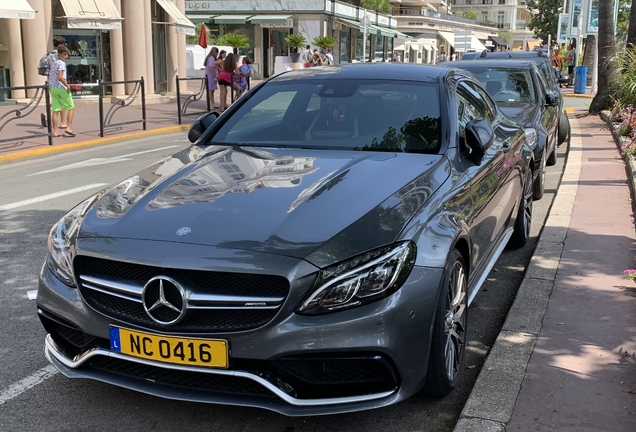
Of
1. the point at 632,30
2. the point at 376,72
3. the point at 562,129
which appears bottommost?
the point at 562,129

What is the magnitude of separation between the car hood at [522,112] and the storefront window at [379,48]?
58415 mm

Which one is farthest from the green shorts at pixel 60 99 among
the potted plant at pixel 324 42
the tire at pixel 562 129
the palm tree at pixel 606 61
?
the potted plant at pixel 324 42

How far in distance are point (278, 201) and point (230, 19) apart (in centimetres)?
4694

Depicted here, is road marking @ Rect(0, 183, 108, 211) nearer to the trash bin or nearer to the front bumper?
the front bumper

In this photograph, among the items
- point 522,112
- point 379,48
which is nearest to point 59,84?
point 522,112

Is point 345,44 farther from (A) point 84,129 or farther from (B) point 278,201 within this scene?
(B) point 278,201

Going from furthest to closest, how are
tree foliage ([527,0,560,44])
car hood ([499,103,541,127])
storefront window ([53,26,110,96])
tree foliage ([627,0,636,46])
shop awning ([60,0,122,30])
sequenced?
tree foliage ([527,0,560,44])
storefront window ([53,26,110,96])
shop awning ([60,0,122,30])
tree foliage ([627,0,636,46])
car hood ([499,103,541,127])

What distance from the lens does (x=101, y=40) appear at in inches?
934

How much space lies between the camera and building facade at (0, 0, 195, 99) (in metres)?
20.6

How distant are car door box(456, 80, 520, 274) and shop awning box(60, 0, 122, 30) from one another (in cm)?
1797

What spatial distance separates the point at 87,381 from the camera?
153 inches

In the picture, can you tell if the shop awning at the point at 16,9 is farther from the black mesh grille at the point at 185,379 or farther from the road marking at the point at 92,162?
the black mesh grille at the point at 185,379

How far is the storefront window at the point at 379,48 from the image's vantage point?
2633 inches

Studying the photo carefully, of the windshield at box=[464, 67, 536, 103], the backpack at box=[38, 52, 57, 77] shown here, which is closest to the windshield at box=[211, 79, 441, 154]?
the windshield at box=[464, 67, 536, 103]
